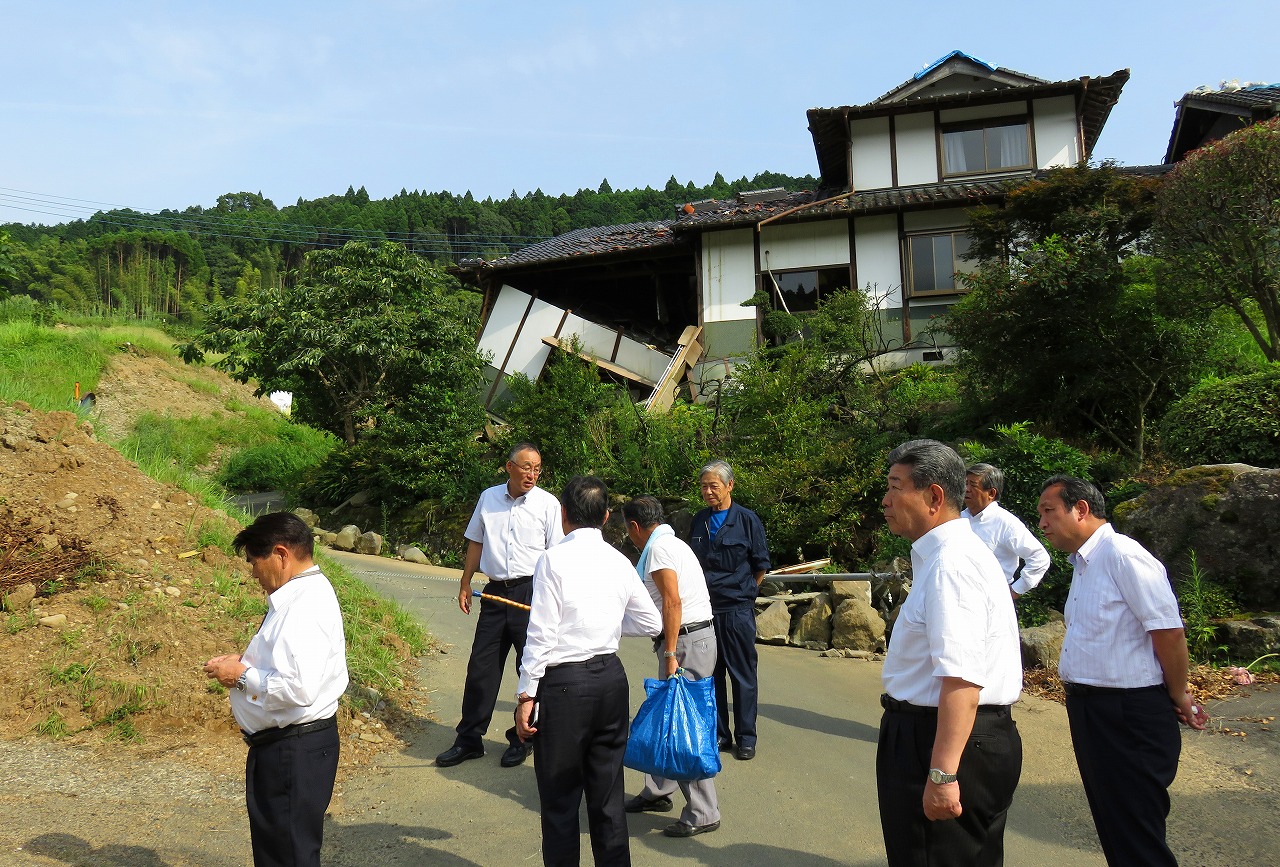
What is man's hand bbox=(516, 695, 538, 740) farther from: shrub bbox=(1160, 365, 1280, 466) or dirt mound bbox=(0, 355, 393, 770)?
shrub bbox=(1160, 365, 1280, 466)

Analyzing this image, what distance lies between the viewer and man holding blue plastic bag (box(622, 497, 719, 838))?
499cm

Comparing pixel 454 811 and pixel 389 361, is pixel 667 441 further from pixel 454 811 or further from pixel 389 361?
pixel 454 811

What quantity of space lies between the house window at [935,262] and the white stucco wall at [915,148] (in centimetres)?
177

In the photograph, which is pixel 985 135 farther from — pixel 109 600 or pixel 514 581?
pixel 109 600

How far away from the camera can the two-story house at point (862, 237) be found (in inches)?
777

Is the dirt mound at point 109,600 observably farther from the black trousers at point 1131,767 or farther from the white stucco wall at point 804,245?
the white stucco wall at point 804,245

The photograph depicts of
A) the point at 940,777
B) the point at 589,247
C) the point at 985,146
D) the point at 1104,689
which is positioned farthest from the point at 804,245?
the point at 940,777

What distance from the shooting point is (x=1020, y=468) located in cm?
1006

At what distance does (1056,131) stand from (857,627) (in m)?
15.6

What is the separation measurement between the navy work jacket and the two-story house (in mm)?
12587

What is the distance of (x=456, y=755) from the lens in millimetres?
5984

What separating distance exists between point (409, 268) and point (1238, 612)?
1718 centimetres

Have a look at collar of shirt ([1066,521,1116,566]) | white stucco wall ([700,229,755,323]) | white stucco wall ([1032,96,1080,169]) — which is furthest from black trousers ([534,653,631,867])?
white stucco wall ([1032,96,1080,169])

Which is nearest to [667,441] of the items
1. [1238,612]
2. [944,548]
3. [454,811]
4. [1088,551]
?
[1238,612]
